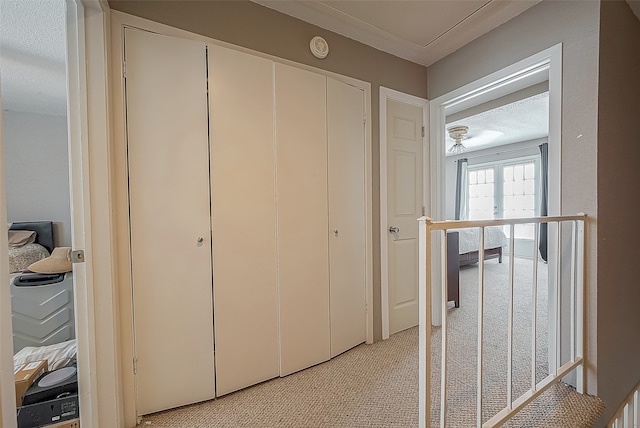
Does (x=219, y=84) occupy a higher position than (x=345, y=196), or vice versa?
(x=219, y=84)

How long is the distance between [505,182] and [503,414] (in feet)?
19.9

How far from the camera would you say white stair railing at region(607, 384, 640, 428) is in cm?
169

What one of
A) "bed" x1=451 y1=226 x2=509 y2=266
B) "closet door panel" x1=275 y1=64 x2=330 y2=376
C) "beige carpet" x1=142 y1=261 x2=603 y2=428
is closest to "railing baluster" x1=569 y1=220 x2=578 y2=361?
"beige carpet" x1=142 y1=261 x2=603 y2=428

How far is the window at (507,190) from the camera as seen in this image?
5430 millimetres

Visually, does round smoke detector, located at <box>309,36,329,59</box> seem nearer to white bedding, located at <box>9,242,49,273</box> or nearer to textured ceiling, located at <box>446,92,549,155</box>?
textured ceiling, located at <box>446,92,549,155</box>

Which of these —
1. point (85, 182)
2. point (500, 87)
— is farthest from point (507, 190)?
point (85, 182)

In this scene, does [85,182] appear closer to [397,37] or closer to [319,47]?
[319,47]

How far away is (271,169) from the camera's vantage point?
1.66 metres

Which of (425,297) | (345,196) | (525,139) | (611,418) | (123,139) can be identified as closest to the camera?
(425,297)

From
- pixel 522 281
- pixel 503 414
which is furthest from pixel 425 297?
pixel 522 281

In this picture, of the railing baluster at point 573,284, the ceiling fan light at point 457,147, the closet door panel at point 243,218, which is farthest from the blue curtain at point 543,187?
the closet door panel at point 243,218

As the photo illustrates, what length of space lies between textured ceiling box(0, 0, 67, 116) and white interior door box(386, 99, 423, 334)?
2357 mm

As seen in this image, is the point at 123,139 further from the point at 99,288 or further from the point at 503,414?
the point at 503,414

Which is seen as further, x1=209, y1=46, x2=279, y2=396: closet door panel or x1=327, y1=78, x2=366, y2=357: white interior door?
x1=327, y1=78, x2=366, y2=357: white interior door
